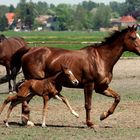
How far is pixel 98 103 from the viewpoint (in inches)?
567

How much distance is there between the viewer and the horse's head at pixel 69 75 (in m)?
10.4

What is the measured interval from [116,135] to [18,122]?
2.62 m

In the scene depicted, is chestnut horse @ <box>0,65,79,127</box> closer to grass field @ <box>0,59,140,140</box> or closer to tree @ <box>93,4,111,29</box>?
grass field @ <box>0,59,140,140</box>

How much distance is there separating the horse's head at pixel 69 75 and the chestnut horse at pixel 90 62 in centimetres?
17

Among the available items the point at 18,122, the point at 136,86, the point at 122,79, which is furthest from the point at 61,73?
the point at 122,79

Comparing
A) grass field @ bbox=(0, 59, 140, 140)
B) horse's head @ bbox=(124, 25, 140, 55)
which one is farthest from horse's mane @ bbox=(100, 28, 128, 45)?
grass field @ bbox=(0, 59, 140, 140)

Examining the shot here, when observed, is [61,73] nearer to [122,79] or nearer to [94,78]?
[94,78]

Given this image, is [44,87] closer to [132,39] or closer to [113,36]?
[113,36]

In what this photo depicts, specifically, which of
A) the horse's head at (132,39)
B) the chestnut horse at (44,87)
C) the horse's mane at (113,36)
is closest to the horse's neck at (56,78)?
the chestnut horse at (44,87)

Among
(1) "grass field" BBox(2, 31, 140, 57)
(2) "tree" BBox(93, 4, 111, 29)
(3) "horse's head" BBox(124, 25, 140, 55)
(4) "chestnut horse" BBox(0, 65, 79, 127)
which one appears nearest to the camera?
(4) "chestnut horse" BBox(0, 65, 79, 127)

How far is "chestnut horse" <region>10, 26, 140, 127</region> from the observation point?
1080 cm

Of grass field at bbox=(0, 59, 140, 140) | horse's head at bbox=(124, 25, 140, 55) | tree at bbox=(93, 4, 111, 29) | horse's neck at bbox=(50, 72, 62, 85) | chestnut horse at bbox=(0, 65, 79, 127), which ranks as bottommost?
tree at bbox=(93, 4, 111, 29)

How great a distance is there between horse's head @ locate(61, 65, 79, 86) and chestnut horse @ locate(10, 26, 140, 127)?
6.7 inches

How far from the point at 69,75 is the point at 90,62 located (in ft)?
1.85
